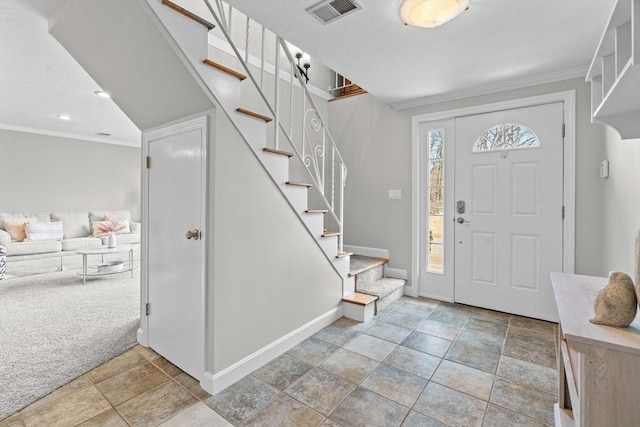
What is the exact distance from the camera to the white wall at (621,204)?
1.69 metres

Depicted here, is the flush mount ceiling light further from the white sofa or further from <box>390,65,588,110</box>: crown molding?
the white sofa

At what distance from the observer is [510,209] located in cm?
295

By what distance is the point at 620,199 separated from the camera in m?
1.99

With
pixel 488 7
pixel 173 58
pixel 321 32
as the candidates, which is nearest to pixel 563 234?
pixel 488 7

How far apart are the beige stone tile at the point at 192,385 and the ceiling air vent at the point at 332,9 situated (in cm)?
238

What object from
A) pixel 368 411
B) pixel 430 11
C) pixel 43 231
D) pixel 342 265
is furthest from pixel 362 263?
pixel 43 231

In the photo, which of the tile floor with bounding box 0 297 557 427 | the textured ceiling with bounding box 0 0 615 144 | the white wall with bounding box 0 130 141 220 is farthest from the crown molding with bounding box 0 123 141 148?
the tile floor with bounding box 0 297 557 427

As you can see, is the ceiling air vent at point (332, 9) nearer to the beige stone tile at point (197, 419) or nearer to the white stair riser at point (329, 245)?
the white stair riser at point (329, 245)

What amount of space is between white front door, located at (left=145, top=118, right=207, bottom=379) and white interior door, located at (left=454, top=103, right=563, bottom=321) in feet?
8.52

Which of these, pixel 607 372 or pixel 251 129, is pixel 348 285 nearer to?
pixel 251 129

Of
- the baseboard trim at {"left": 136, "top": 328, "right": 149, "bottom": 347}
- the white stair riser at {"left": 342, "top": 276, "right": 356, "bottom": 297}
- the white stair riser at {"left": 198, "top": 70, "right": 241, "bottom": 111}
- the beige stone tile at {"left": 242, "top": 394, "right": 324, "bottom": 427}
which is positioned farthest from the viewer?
the white stair riser at {"left": 342, "top": 276, "right": 356, "bottom": 297}

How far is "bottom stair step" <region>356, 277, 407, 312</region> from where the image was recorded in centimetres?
310

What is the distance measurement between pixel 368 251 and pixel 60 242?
5177mm

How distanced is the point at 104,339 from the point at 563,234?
4020mm
